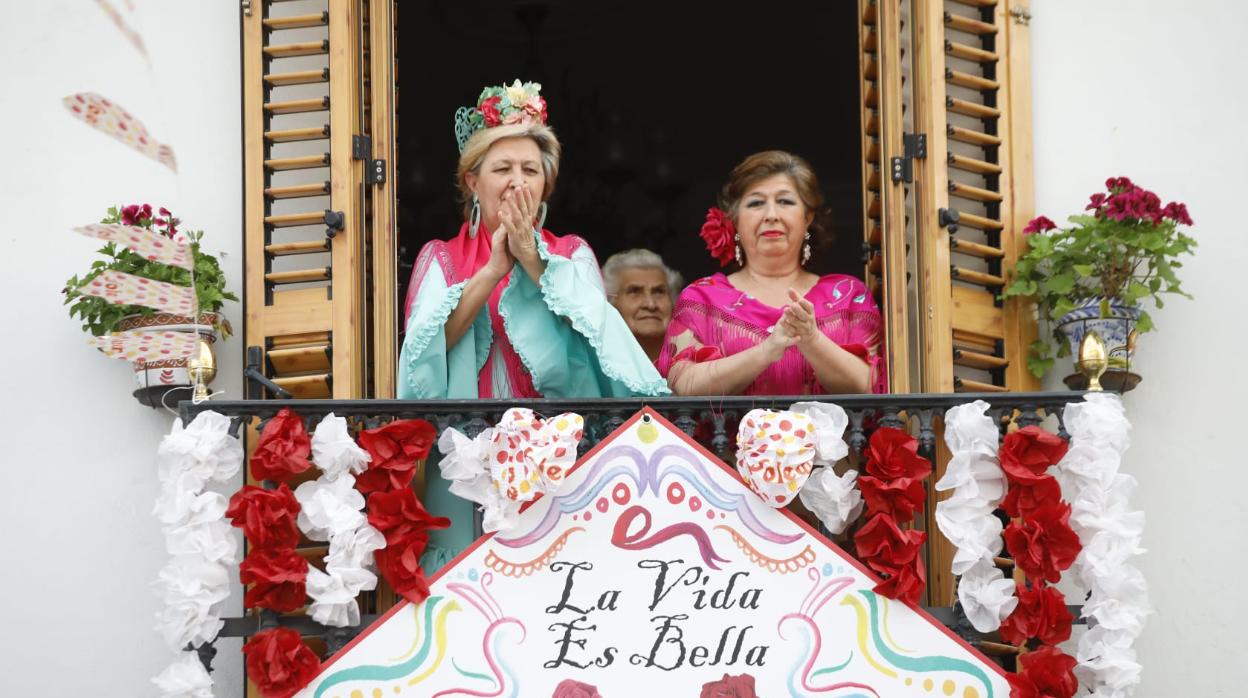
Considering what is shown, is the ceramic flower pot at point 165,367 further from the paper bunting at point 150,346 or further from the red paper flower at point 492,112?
the red paper flower at point 492,112

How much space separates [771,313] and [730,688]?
52.4 inches

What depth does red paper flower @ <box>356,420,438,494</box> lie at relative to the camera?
17.8 ft

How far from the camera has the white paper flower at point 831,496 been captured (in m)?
5.46

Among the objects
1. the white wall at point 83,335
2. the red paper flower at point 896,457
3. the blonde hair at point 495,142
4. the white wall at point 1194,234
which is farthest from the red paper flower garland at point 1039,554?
the white wall at point 83,335

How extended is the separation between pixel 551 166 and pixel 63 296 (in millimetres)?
1577

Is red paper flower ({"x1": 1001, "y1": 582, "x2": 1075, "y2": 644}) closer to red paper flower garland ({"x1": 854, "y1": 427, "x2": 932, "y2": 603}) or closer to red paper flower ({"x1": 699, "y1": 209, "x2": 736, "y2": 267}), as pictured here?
red paper flower garland ({"x1": 854, "y1": 427, "x2": 932, "y2": 603})

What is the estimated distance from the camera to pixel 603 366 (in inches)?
226

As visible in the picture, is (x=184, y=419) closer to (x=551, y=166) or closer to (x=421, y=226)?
(x=551, y=166)

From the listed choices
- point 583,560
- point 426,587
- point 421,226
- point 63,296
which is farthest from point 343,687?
point 421,226

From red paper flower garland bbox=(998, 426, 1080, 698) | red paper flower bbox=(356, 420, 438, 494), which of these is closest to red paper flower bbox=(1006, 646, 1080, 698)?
red paper flower garland bbox=(998, 426, 1080, 698)

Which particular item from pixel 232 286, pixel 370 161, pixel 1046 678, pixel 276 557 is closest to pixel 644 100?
pixel 370 161

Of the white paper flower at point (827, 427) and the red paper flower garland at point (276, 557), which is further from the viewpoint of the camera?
the white paper flower at point (827, 427)

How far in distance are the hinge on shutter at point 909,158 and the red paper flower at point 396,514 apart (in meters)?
1.93

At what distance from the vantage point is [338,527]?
5.36 metres
